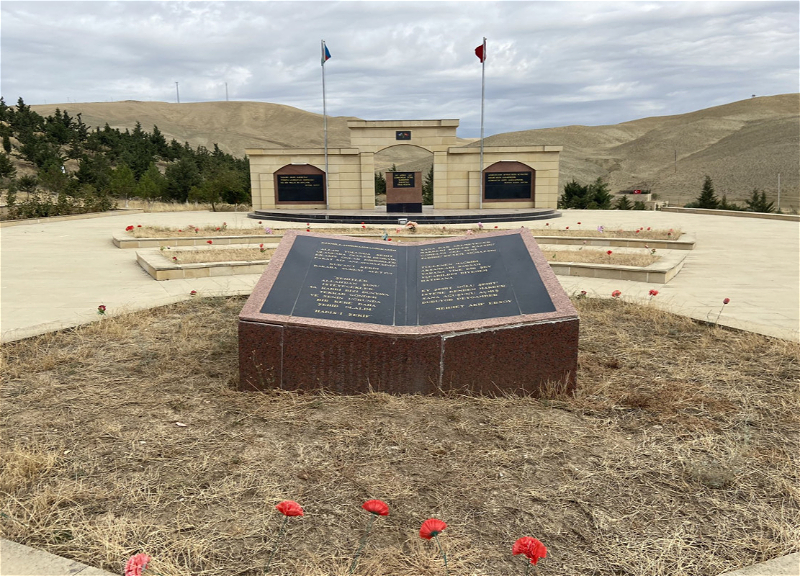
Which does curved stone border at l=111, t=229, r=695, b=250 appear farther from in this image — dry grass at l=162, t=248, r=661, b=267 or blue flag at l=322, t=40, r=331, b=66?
blue flag at l=322, t=40, r=331, b=66

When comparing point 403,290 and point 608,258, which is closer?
point 403,290

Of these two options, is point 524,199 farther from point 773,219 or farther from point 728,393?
point 728,393

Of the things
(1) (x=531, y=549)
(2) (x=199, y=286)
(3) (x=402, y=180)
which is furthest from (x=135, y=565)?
(3) (x=402, y=180)

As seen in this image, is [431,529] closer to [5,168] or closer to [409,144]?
[409,144]

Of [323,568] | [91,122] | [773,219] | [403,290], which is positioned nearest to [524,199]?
[773,219]

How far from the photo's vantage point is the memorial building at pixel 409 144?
23.9m

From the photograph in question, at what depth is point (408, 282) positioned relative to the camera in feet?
15.5

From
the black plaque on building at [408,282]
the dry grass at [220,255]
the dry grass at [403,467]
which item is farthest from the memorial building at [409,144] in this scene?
the dry grass at [403,467]

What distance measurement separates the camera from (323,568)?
233 centimetres

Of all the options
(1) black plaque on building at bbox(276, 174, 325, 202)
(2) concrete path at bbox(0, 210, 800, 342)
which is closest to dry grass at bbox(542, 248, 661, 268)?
(2) concrete path at bbox(0, 210, 800, 342)

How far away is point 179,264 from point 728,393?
7.63 metres

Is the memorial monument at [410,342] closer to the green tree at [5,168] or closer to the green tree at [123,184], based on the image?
the green tree at [123,184]

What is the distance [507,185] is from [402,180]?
5.15m

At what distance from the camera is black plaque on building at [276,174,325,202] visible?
950 inches
